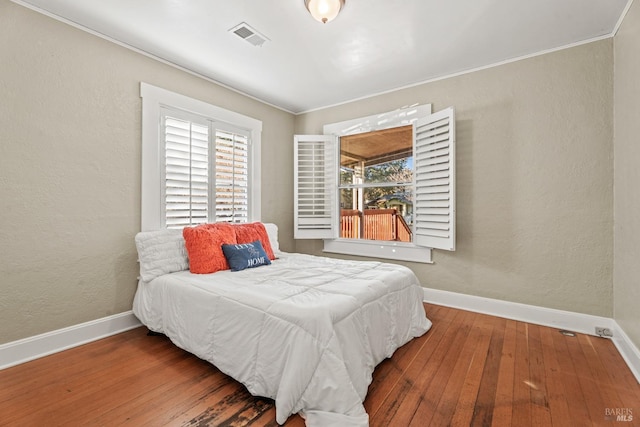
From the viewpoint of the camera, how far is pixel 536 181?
9.33ft

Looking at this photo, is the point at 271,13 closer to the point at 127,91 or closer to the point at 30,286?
Result: the point at 127,91

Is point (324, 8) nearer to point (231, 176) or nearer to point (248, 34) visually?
point (248, 34)

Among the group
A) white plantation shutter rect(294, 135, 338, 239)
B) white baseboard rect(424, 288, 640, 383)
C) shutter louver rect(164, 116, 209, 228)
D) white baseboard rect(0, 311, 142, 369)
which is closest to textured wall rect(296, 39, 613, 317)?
white baseboard rect(424, 288, 640, 383)

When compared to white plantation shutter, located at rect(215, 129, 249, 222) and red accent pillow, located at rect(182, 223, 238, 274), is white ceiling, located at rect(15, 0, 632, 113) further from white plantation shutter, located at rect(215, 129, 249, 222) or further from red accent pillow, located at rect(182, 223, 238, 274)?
red accent pillow, located at rect(182, 223, 238, 274)

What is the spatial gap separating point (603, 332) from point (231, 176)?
3920mm

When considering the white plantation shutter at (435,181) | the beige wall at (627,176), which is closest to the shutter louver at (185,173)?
the white plantation shutter at (435,181)

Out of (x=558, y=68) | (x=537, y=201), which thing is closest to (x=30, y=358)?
(x=537, y=201)

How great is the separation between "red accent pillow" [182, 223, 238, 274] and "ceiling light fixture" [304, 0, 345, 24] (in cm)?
198

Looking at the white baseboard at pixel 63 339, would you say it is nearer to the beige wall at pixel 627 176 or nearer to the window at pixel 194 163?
the window at pixel 194 163

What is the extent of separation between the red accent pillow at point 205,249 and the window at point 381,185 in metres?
1.58

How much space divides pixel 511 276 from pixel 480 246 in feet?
1.29

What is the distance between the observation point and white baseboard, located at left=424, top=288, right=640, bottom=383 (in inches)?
86.2

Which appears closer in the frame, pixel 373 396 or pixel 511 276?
pixel 373 396

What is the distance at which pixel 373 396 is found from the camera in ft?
5.71
